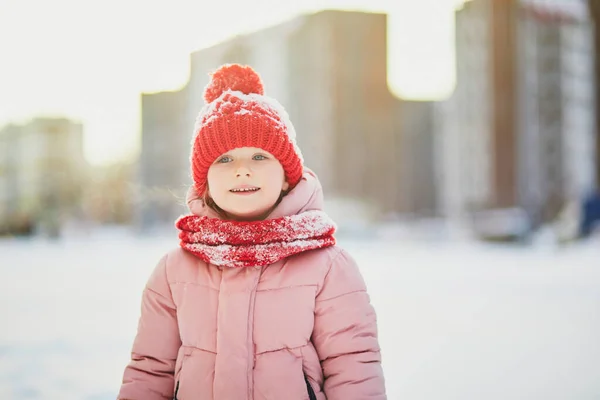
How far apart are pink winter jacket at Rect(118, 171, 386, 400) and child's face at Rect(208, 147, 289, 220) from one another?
0.18ft

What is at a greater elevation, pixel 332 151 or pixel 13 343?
pixel 332 151

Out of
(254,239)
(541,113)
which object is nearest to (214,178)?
(254,239)

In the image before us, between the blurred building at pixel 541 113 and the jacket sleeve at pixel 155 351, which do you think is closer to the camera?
the jacket sleeve at pixel 155 351

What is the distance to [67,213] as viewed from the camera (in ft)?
90.8

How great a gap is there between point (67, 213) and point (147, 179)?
13.7 ft

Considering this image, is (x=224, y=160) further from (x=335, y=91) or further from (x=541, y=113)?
(x=541, y=113)

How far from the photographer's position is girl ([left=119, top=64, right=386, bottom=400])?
1325 mm

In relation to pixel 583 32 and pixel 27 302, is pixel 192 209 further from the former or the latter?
pixel 583 32

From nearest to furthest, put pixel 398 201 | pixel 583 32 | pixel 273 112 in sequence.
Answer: pixel 273 112, pixel 583 32, pixel 398 201

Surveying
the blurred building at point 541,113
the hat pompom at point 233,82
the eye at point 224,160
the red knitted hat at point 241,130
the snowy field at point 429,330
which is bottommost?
the snowy field at point 429,330

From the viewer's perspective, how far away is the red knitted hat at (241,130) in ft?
4.71

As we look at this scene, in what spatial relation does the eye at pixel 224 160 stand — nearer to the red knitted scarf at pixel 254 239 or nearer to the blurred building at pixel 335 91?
the red knitted scarf at pixel 254 239

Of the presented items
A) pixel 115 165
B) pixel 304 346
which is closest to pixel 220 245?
pixel 304 346

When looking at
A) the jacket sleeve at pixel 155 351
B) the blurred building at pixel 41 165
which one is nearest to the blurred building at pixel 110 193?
the blurred building at pixel 41 165
